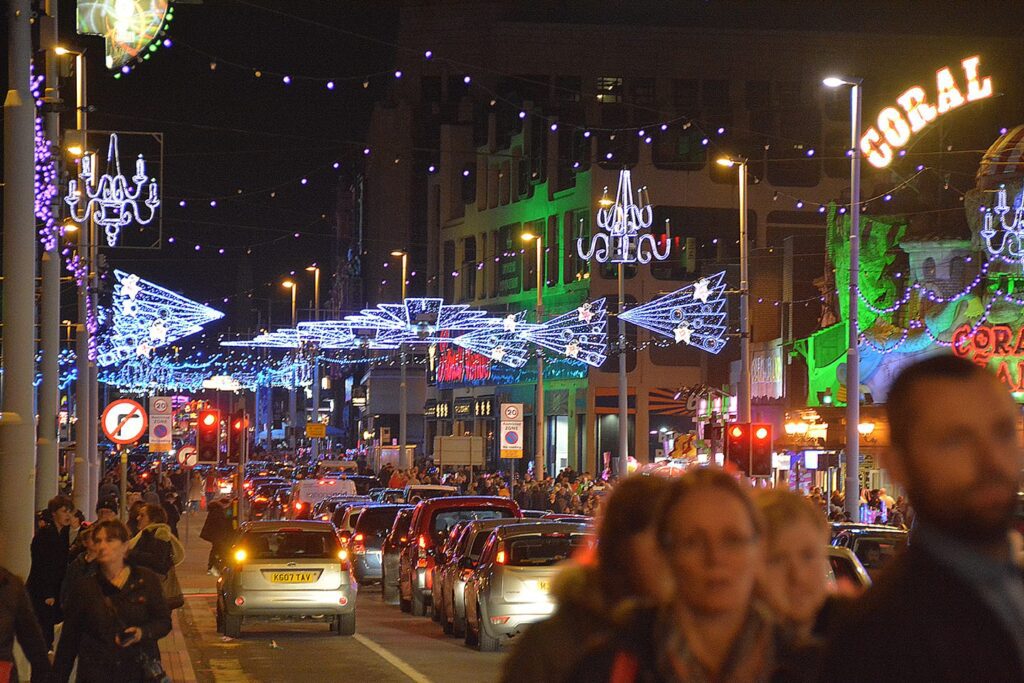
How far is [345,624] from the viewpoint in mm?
22312

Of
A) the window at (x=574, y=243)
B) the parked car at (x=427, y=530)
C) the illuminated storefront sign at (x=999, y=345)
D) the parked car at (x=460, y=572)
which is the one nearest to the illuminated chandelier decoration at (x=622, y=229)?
the window at (x=574, y=243)

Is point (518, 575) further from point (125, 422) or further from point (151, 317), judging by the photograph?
point (151, 317)

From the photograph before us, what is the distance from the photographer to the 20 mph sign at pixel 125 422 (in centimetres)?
2270

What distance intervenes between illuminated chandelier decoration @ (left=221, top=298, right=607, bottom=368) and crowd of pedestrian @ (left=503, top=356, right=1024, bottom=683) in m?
50.4

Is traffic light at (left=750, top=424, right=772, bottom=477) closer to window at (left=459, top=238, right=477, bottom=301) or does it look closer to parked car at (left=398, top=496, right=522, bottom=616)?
parked car at (left=398, top=496, right=522, bottom=616)

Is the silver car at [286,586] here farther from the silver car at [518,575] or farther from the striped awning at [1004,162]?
the striped awning at [1004,162]

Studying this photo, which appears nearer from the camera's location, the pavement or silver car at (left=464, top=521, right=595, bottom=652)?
the pavement

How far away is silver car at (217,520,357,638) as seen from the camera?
22.0 m

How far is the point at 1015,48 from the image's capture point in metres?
80.5

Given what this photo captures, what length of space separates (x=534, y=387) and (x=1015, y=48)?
28.6m

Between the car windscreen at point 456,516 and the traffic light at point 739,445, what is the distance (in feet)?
12.7

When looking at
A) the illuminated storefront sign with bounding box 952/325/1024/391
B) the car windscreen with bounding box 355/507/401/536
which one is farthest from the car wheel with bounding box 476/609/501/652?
the illuminated storefront sign with bounding box 952/325/1024/391

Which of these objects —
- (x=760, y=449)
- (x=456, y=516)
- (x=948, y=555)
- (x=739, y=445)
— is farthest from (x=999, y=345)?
(x=948, y=555)

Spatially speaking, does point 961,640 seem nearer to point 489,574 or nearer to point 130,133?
point 489,574
